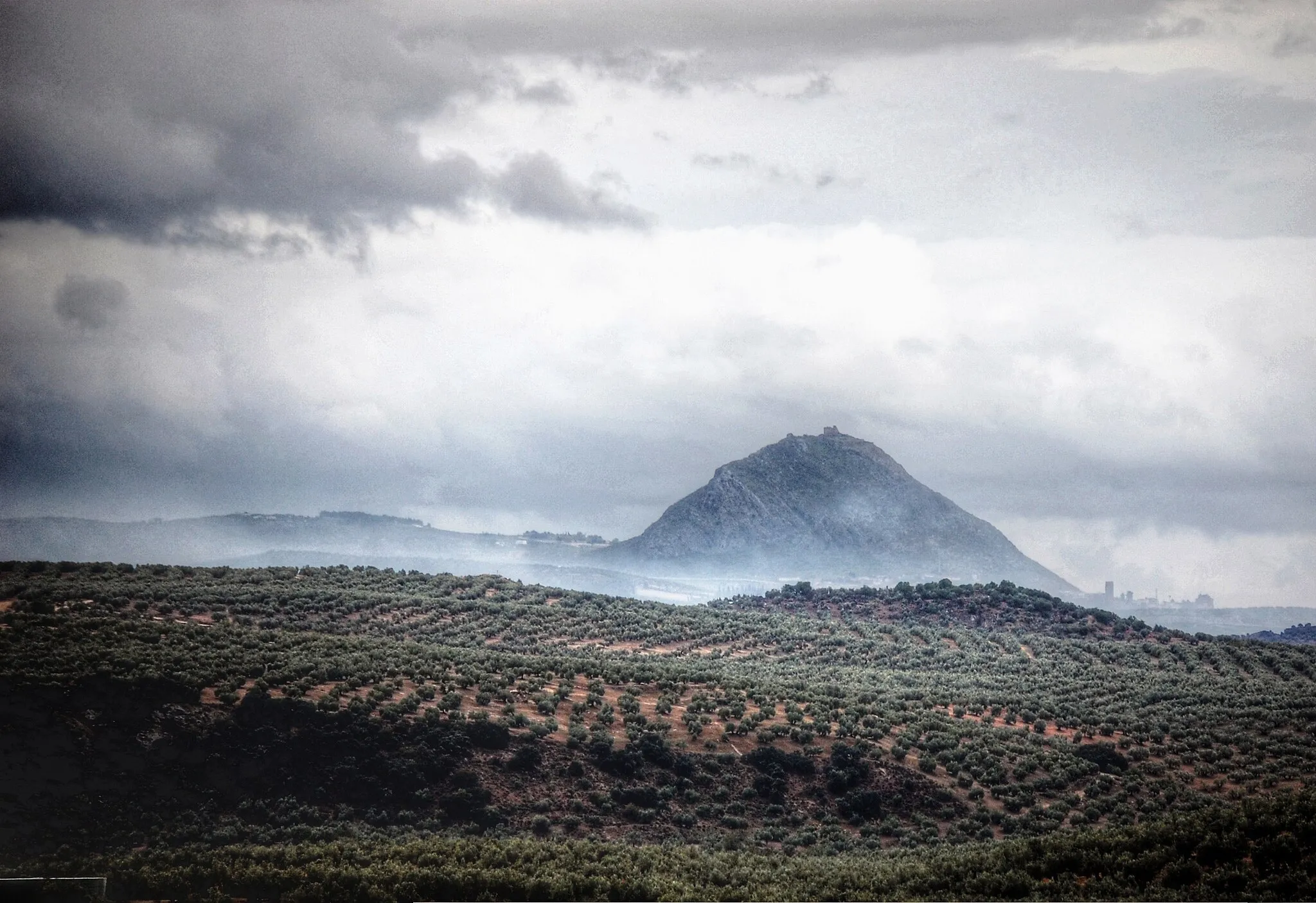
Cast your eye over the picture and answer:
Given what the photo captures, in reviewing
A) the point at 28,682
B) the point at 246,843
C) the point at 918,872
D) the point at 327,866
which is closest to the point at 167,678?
the point at 28,682

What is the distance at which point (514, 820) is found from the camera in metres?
44.8

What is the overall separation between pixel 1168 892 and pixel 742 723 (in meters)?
28.9

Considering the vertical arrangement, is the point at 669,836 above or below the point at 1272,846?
below

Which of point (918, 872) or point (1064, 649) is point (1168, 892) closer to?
point (918, 872)

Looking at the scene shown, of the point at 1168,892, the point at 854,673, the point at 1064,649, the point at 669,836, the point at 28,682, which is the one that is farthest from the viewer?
the point at 1064,649

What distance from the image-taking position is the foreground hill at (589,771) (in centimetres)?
3231

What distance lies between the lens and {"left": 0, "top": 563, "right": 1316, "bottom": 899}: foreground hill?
3231cm

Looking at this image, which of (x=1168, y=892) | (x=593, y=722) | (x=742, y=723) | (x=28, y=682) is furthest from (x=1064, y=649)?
(x=28, y=682)

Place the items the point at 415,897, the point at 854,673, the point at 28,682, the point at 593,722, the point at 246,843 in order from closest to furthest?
the point at 415,897, the point at 246,843, the point at 28,682, the point at 593,722, the point at 854,673

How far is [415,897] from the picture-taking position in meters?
31.5

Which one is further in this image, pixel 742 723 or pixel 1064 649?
pixel 1064 649

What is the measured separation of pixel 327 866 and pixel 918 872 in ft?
56.9

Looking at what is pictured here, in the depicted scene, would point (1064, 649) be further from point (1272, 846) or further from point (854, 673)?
point (1272, 846)

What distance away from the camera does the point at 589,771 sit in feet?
162
